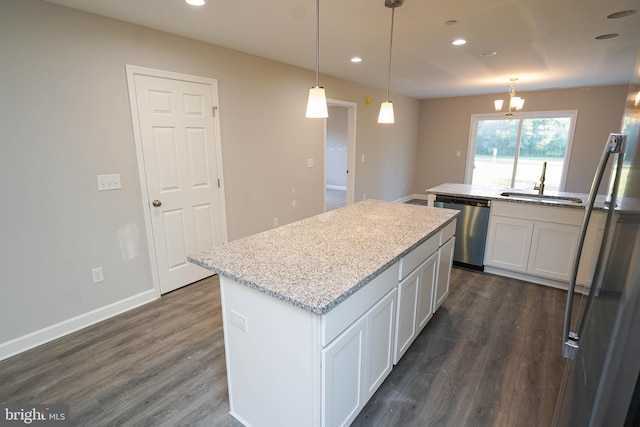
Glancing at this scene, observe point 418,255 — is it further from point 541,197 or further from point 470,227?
point 541,197

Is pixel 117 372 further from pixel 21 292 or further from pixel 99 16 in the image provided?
pixel 99 16

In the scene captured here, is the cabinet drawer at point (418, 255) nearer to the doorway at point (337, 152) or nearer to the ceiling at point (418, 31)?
the ceiling at point (418, 31)

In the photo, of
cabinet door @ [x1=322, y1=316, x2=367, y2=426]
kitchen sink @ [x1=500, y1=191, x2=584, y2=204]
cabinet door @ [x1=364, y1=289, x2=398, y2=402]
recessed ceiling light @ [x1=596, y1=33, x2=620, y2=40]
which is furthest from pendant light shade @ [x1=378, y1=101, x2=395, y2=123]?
recessed ceiling light @ [x1=596, y1=33, x2=620, y2=40]

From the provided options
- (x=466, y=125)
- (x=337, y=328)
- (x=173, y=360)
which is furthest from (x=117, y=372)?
(x=466, y=125)

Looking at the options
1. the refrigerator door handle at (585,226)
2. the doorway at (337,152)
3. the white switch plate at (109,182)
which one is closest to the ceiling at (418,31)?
the white switch plate at (109,182)

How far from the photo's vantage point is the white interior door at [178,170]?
277 cm

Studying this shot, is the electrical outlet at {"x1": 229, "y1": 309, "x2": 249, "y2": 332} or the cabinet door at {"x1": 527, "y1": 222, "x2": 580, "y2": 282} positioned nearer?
the electrical outlet at {"x1": 229, "y1": 309, "x2": 249, "y2": 332}

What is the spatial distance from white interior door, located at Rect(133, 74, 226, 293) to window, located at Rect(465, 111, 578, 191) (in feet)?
19.5

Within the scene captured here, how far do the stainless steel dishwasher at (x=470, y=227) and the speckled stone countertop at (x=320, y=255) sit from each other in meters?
1.30

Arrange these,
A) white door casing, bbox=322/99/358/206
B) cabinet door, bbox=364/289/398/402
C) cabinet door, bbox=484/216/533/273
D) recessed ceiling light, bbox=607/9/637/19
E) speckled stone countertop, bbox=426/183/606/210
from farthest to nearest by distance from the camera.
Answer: white door casing, bbox=322/99/358/206 → cabinet door, bbox=484/216/533/273 → speckled stone countertop, bbox=426/183/606/210 → recessed ceiling light, bbox=607/9/637/19 → cabinet door, bbox=364/289/398/402

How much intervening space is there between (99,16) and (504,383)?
3.92m

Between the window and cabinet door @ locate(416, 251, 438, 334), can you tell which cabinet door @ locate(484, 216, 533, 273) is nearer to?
cabinet door @ locate(416, 251, 438, 334)

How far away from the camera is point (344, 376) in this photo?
4.67 ft

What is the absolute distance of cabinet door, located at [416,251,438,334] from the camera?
216cm
